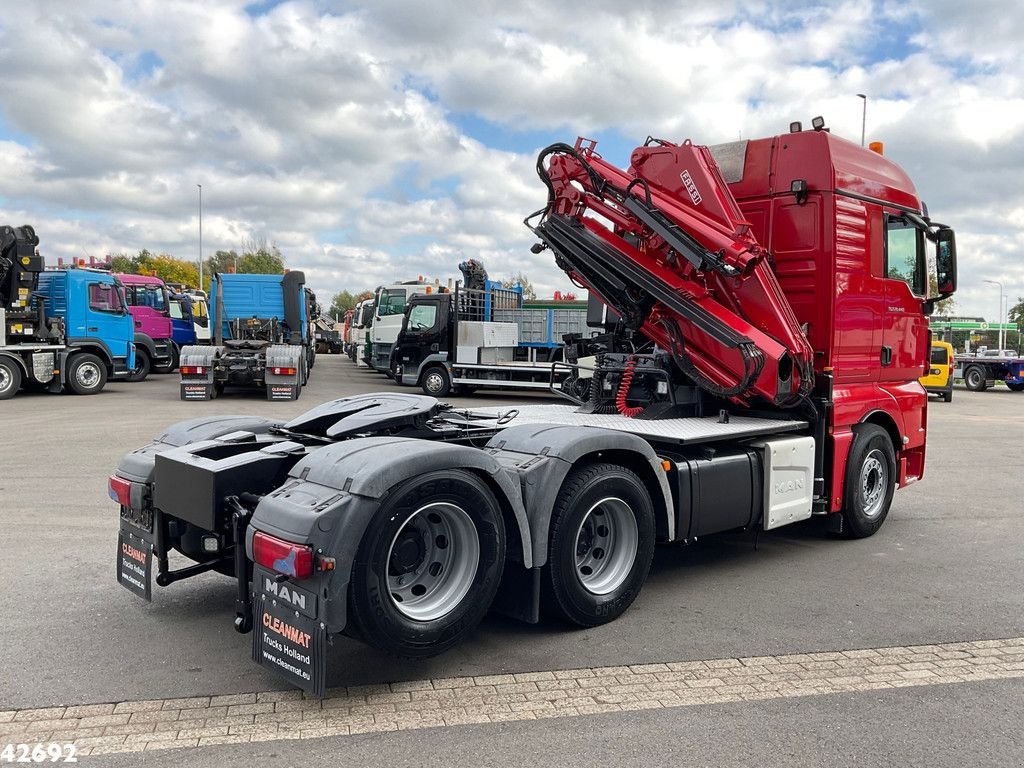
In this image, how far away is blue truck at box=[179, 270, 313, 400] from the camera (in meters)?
18.8

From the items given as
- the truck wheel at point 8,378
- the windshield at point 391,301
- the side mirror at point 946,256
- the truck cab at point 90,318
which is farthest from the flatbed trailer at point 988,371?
the truck wheel at point 8,378

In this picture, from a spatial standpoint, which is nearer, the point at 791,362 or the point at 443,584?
the point at 443,584

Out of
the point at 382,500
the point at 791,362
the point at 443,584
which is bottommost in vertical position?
the point at 443,584

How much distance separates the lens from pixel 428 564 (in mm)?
4043

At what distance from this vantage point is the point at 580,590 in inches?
180

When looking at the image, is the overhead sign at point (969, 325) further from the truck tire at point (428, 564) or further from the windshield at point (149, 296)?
the truck tire at point (428, 564)

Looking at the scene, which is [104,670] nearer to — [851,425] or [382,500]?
[382,500]

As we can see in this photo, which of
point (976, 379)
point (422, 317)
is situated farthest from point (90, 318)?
point (976, 379)

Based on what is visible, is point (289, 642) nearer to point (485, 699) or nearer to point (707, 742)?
point (485, 699)

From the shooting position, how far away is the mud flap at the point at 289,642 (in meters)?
3.42

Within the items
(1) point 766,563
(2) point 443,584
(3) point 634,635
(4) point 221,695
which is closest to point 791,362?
(1) point 766,563

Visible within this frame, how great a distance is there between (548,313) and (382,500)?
17.7m

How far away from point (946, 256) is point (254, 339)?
17.2 m

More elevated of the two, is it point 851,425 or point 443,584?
point 851,425
